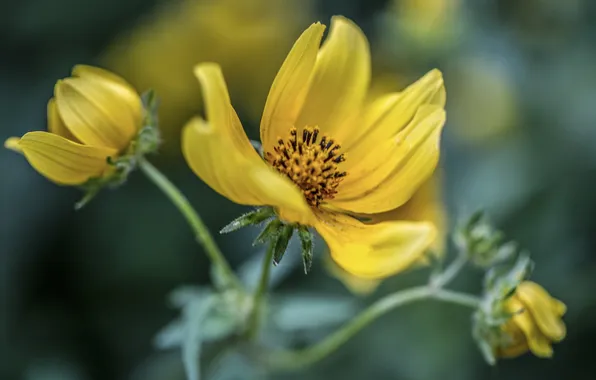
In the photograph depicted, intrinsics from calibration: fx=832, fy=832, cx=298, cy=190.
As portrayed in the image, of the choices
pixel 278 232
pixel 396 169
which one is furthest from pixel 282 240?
pixel 396 169

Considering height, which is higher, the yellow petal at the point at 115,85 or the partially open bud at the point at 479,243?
the yellow petal at the point at 115,85

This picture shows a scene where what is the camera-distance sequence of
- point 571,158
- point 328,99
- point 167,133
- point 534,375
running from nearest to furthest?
1. point 328,99
2. point 534,375
3. point 571,158
4. point 167,133

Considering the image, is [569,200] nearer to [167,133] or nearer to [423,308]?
[423,308]

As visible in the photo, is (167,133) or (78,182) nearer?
(78,182)

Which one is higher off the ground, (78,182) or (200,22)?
(78,182)

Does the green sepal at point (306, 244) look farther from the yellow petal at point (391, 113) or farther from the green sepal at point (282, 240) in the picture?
the yellow petal at point (391, 113)

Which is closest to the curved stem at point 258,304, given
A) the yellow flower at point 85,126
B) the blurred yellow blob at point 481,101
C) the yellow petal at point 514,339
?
the yellow flower at point 85,126

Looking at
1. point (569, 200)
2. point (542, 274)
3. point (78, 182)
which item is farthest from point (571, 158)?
point (78, 182)
